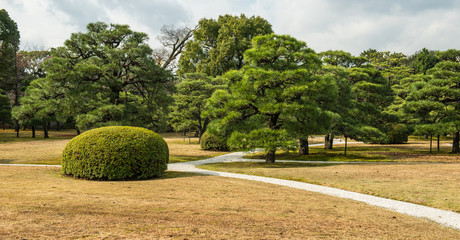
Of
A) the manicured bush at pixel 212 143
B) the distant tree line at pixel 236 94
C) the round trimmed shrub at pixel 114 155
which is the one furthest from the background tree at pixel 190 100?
the round trimmed shrub at pixel 114 155

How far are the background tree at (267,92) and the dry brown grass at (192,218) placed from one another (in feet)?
27.0

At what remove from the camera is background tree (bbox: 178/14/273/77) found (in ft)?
136

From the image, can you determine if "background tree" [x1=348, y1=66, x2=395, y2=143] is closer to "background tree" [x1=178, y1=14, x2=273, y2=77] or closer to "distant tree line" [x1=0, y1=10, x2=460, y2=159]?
"distant tree line" [x1=0, y1=10, x2=460, y2=159]

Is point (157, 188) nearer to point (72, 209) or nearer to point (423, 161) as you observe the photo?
point (72, 209)

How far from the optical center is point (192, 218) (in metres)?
5.26

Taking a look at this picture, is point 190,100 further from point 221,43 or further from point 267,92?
point 267,92

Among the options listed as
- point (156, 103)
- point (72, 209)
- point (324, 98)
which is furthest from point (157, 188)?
point (324, 98)

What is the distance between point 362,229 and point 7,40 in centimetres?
4665

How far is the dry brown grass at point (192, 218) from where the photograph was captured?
4.28 metres

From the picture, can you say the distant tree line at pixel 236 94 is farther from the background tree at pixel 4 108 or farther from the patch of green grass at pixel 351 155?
the background tree at pixel 4 108

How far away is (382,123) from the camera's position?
26.8m

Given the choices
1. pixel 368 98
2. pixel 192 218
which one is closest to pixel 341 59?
pixel 368 98

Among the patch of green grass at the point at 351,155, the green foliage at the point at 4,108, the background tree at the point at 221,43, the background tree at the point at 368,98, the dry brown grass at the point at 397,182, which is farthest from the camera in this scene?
the background tree at the point at 221,43

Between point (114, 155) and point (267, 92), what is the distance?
29.6 ft
